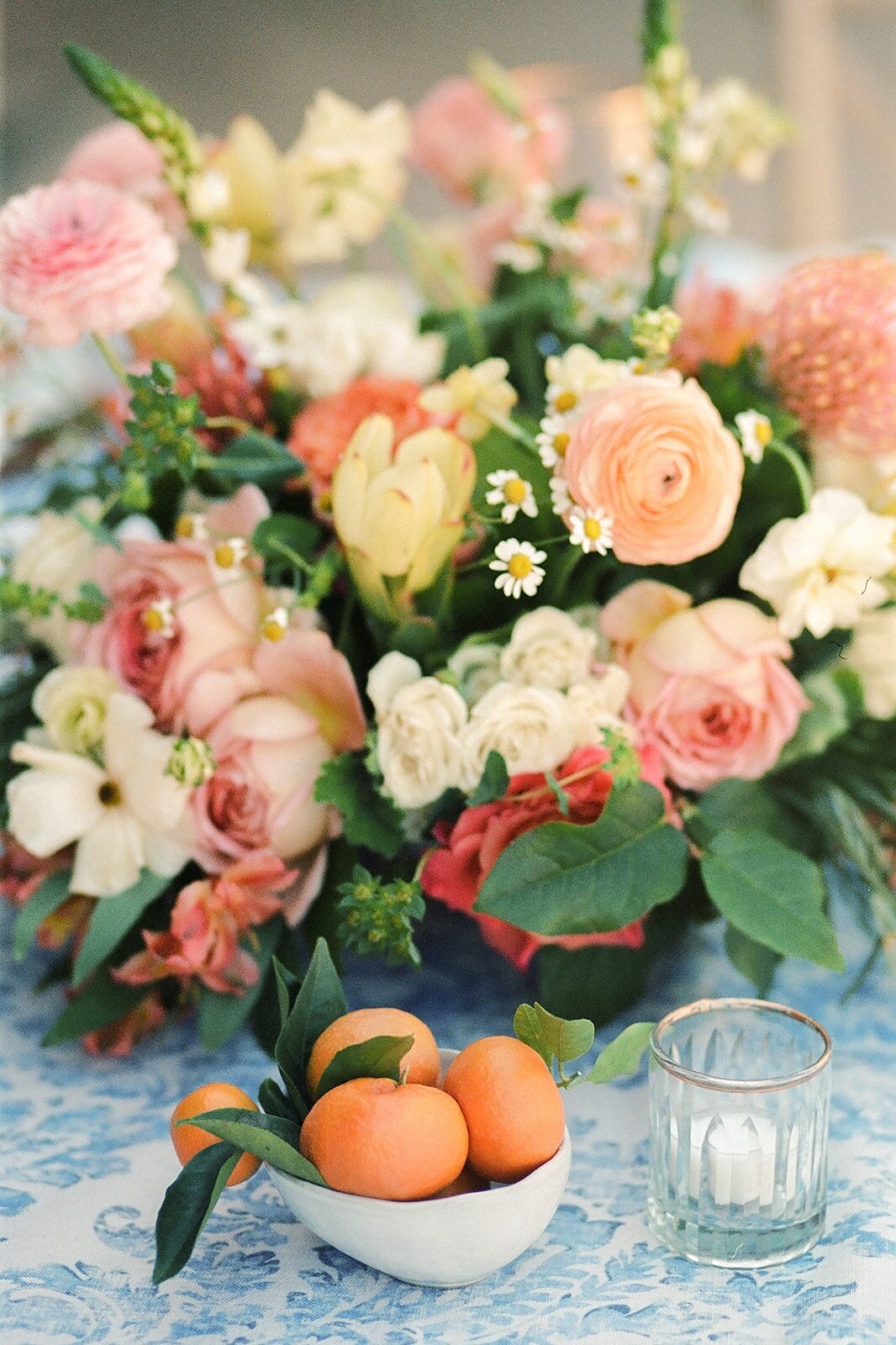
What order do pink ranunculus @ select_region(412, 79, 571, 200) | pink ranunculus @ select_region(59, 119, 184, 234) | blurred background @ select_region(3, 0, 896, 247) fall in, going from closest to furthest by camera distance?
pink ranunculus @ select_region(59, 119, 184, 234) → pink ranunculus @ select_region(412, 79, 571, 200) → blurred background @ select_region(3, 0, 896, 247)

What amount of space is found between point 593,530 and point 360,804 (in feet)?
0.60

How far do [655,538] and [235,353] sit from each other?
1.20 ft

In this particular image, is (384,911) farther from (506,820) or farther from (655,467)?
(655,467)

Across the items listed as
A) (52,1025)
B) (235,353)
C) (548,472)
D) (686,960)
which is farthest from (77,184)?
(686,960)

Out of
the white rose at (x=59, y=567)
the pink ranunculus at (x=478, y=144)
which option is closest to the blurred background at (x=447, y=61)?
the pink ranunculus at (x=478, y=144)

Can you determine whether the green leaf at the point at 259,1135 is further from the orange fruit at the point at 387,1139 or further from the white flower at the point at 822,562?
the white flower at the point at 822,562

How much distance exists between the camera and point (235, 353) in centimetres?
82

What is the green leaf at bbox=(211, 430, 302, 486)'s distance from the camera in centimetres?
71

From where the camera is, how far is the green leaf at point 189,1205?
1.44 feet

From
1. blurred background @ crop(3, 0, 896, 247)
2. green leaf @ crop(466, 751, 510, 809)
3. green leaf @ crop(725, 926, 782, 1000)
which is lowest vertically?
green leaf @ crop(725, 926, 782, 1000)

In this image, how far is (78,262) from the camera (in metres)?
0.62

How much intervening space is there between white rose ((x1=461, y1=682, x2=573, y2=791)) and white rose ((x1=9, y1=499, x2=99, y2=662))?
266 millimetres

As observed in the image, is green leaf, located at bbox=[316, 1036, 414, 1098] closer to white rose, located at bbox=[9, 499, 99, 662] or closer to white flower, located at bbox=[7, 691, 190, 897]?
white flower, located at bbox=[7, 691, 190, 897]

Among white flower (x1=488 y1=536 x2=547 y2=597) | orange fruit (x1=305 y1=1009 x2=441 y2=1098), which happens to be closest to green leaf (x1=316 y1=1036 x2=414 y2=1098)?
orange fruit (x1=305 y1=1009 x2=441 y2=1098)
